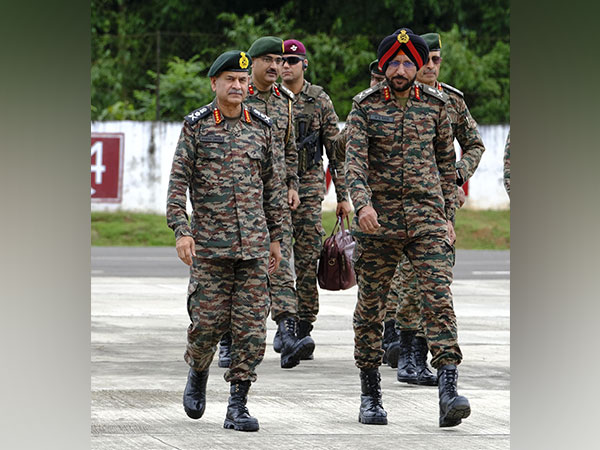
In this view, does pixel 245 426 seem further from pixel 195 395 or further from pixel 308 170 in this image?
pixel 308 170

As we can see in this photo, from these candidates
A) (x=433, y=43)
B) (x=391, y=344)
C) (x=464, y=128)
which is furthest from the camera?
(x=391, y=344)

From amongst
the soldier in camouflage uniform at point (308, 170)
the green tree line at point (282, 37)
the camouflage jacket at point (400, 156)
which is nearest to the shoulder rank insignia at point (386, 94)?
the camouflage jacket at point (400, 156)

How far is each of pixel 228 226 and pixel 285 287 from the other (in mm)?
2454

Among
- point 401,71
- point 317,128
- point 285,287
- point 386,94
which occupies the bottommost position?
point 285,287

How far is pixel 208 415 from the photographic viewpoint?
22.9 feet

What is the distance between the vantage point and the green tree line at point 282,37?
84.2 ft

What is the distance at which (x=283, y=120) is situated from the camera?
8805 millimetres

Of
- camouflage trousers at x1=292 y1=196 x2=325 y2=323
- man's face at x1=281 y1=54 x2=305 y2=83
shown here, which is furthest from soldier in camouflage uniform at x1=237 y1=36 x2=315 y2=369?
man's face at x1=281 y1=54 x2=305 y2=83

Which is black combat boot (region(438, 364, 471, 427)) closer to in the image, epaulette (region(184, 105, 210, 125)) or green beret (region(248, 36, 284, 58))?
epaulette (region(184, 105, 210, 125))

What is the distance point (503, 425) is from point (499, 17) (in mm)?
26285

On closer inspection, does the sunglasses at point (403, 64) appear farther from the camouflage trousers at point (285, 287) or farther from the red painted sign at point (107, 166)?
the red painted sign at point (107, 166)

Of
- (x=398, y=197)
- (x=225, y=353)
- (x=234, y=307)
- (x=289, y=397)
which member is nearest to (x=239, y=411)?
(x=234, y=307)

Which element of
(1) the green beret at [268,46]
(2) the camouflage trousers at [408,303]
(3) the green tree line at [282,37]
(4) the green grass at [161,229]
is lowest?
(4) the green grass at [161,229]

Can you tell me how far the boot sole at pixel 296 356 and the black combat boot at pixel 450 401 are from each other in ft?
7.89
